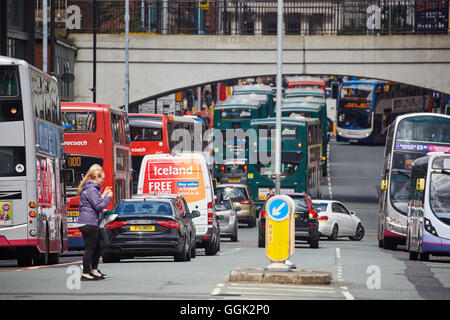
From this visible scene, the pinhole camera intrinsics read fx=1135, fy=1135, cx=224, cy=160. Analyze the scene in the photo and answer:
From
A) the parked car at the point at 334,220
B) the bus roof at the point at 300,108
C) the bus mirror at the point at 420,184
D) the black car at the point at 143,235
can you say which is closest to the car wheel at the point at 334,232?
the parked car at the point at 334,220

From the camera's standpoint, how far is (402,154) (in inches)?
1265

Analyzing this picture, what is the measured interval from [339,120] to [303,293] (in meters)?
73.3

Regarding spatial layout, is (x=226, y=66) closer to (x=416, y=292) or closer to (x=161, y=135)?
(x=161, y=135)

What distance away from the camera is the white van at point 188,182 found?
84.1 feet

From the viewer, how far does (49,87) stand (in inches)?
865

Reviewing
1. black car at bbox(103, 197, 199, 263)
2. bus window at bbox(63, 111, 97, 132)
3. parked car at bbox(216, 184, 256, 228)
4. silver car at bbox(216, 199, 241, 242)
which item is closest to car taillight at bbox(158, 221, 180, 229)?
black car at bbox(103, 197, 199, 263)

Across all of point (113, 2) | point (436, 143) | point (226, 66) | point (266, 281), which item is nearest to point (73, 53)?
point (226, 66)

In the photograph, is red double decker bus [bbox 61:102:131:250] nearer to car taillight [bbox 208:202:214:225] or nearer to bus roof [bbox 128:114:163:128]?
car taillight [bbox 208:202:214:225]

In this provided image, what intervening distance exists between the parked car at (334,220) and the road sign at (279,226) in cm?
1964

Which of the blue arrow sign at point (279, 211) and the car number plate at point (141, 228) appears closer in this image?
the blue arrow sign at point (279, 211)

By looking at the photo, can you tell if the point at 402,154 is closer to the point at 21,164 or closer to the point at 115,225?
the point at 115,225

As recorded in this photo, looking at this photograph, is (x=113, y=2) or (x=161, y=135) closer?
(x=161, y=135)

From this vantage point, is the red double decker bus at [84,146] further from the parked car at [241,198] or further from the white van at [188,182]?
the parked car at [241,198]

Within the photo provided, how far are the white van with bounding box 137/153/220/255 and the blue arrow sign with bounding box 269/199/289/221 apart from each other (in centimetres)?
993
